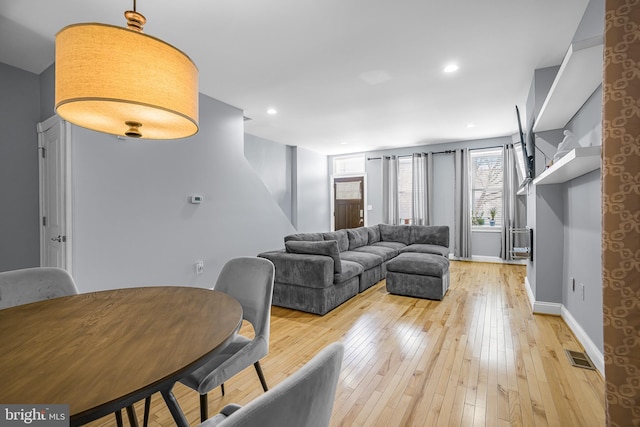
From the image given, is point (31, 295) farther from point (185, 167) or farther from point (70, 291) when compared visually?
point (185, 167)

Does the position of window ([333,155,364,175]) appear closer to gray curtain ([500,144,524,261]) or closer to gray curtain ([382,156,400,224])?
gray curtain ([382,156,400,224])

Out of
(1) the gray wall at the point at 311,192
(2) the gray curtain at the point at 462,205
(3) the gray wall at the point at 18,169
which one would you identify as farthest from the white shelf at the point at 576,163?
(1) the gray wall at the point at 311,192

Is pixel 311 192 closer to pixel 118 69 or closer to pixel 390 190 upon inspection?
pixel 390 190

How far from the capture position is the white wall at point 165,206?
2707mm

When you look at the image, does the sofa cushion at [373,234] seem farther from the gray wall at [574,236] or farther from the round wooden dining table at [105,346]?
the round wooden dining table at [105,346]

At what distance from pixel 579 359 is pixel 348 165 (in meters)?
6.51

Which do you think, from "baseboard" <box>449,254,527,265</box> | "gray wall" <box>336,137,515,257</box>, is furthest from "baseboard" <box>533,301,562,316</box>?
"gray wall" <box>336,137,515,257</box>

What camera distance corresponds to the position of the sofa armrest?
3195 millimetres

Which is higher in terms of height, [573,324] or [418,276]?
[418,276]

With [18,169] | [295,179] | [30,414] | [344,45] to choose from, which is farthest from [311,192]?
[30,414]

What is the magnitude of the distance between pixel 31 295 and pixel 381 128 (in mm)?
5210

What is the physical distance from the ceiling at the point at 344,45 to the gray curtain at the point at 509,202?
180cm

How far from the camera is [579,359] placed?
222cm

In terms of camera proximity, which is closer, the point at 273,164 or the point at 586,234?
the point at 586,234
